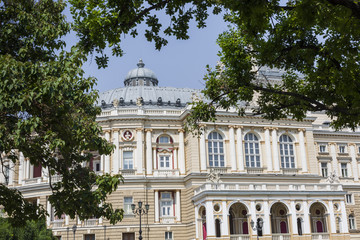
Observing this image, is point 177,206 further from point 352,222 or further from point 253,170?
point 352,222

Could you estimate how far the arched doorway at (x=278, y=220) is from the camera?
46250 mm

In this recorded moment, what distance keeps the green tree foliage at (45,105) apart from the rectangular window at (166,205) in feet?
101

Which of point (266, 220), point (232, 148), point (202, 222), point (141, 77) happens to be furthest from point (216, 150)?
point (141, 77)

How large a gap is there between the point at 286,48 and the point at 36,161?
920 cm

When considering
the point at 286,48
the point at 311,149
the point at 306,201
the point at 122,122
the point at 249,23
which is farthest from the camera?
the point at 311,149

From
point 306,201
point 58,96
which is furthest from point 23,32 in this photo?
point 306,201

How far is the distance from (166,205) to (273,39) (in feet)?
115

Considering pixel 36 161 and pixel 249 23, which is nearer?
pixel 249 23

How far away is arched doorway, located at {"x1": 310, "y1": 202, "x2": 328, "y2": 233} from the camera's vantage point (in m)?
46.7

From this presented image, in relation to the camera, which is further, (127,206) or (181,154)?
(181,154)

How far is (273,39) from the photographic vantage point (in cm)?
1455

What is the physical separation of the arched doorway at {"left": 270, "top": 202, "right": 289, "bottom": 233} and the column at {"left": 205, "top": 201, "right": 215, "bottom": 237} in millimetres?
8439

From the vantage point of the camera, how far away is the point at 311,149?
5122 centimetres

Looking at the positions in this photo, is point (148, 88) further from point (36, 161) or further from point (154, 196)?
point (36, 161)
